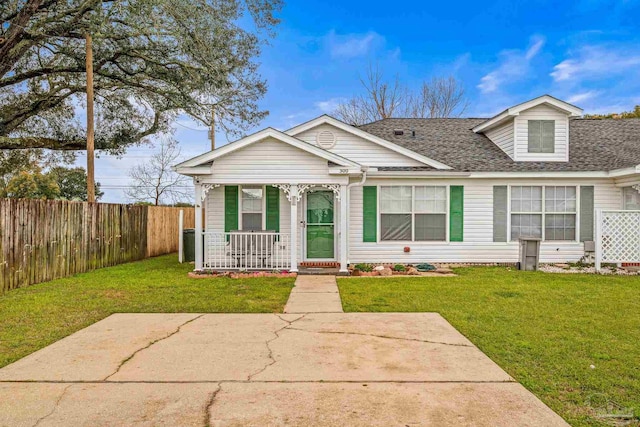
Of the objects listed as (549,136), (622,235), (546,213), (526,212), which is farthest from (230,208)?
(622,235)

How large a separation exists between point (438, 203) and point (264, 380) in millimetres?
8785

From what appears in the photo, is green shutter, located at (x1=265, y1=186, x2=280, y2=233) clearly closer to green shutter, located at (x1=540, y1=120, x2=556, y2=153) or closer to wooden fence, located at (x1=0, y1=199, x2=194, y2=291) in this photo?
wooden fence, located at (x1=0, y1=199, x2=194, y2=291)

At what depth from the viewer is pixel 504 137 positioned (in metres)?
12.6

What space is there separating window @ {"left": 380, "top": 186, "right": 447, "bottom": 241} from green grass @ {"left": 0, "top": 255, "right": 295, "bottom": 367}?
3.62 metres

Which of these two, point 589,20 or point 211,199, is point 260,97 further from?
point 589,20

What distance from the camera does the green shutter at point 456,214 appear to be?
1137cm

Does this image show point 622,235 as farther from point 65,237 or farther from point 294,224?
point 65,237

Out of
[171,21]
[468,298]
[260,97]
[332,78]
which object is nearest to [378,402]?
[468,298]

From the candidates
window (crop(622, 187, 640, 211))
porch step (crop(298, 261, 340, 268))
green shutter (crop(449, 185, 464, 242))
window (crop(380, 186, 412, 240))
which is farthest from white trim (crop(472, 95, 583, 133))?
porch step (crop(298, 261, 340, 268))

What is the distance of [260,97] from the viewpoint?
56.5 ft

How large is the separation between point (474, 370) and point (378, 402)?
1210 millimetres

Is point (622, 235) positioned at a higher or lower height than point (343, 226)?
lower

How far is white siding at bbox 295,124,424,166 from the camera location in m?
11.7

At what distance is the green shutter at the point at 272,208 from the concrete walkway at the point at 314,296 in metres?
2.03
